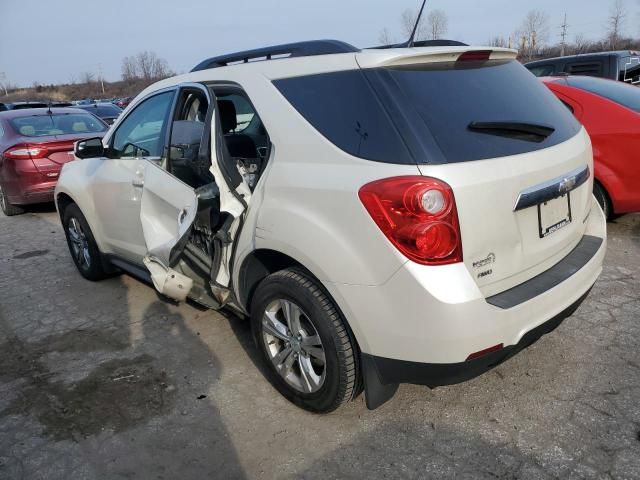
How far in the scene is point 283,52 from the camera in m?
2.91

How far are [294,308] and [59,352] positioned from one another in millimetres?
2018

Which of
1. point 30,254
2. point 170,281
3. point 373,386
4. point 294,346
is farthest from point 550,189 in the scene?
point 30,254

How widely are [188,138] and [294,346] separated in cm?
156

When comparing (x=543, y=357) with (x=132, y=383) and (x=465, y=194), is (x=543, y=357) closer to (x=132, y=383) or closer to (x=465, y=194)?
(x=465, y=194)

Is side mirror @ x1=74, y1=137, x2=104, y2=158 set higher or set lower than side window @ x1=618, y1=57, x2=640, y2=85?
higher

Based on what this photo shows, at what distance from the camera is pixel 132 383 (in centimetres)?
321

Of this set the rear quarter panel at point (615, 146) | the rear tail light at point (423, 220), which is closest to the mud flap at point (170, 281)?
the rear tail light at point (423, 220)

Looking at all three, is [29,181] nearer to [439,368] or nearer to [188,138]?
[188,138]

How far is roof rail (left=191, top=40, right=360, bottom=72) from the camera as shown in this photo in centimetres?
263

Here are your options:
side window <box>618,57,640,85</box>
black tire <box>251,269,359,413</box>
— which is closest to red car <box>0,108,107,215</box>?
black tire <box>251,269,359,413</box>

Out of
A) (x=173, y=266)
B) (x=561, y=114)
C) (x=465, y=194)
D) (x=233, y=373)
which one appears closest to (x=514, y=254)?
(x=465, y=194)

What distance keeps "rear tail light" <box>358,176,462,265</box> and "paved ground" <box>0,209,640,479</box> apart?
100 centimetres

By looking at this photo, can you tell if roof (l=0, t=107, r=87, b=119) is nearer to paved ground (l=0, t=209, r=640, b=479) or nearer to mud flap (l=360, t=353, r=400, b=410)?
paved ground (l=0, t=209, r=640, b=479)

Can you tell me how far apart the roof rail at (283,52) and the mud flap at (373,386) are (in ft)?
4.86
